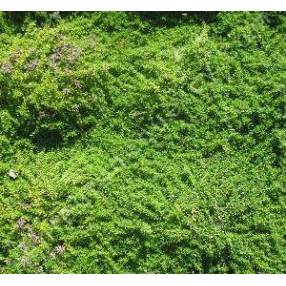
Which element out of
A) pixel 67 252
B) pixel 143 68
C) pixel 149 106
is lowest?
pixel 67 252

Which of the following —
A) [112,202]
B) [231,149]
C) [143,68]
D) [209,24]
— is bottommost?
[112,202]

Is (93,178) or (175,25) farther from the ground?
(175,25)

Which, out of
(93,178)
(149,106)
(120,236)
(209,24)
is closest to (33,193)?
(93,178)

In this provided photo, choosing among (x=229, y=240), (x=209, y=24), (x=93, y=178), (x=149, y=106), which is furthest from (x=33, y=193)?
(x=209, y=24)

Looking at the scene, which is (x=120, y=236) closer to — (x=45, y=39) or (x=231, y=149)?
(x=231, y=149)

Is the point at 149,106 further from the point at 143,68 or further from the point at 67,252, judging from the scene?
the point at 67,252

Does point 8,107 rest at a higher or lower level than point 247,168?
higher
